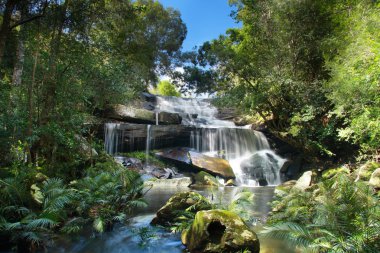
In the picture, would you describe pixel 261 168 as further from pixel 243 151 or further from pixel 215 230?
pixel 215 230

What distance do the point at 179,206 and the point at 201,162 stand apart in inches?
436

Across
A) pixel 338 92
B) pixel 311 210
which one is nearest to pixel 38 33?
pixel 311 210

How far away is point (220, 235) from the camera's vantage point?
→ 546 cm

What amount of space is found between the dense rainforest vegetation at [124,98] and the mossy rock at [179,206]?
2.20 ft

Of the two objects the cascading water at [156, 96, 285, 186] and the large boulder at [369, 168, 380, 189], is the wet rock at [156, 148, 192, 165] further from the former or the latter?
the large boulder at [369, 168, 380, 189]

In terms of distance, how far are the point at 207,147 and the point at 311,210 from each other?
49.3 feet

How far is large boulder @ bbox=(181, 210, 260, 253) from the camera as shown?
17.0 feet

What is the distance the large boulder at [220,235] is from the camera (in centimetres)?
519

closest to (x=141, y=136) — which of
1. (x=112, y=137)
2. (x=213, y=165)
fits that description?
(x=112, y=137)

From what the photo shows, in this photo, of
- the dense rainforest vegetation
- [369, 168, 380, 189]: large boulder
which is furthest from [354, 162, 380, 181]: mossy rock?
[369, 168, 380, 189]: large boulder

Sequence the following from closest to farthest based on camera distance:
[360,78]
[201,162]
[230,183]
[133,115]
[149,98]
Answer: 1. [360,78]
2. [230,183]
3. [201,162]
4. [133,115]
5. [149,98]

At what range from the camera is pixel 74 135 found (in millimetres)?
10977

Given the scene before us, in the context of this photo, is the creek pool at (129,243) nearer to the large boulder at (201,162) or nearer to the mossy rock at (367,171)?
the mossy rock at (367,171)

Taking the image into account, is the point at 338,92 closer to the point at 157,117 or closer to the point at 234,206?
the point at 234,206
